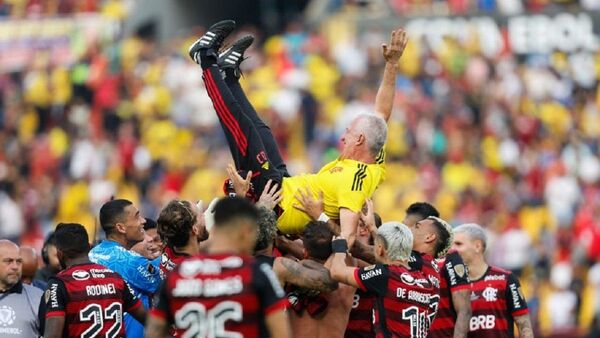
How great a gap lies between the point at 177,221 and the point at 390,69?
2.68m

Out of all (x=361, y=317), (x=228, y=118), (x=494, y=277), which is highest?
(x=228, y=118)

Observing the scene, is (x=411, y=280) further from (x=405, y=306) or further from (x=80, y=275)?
(x=80, y=275)

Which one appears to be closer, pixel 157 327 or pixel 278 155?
pixel 157 327

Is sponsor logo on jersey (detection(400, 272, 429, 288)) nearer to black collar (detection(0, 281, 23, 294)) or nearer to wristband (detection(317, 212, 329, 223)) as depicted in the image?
wristband (detection(317, 212, 329, 223))

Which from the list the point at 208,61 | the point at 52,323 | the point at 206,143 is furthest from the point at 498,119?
the point at 52,323

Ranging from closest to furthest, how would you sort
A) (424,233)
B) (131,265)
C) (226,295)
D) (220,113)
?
1. (226,295)
2. (131,265)
3. (424,233)
4. (220,113)

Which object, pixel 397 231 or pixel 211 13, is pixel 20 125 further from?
pixel 397 231

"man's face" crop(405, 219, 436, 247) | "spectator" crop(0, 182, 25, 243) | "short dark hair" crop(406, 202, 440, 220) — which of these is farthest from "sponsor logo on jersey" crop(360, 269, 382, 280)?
"spectator" crop(0, 182, 25, 243)

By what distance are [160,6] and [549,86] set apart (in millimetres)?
8816

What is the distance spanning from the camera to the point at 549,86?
96.0 feet

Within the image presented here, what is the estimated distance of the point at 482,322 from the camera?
530 inches

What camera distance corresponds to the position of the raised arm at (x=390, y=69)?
41.9 ft

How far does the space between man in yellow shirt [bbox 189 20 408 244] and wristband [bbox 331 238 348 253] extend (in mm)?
393

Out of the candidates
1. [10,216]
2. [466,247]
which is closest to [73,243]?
[466,247]
